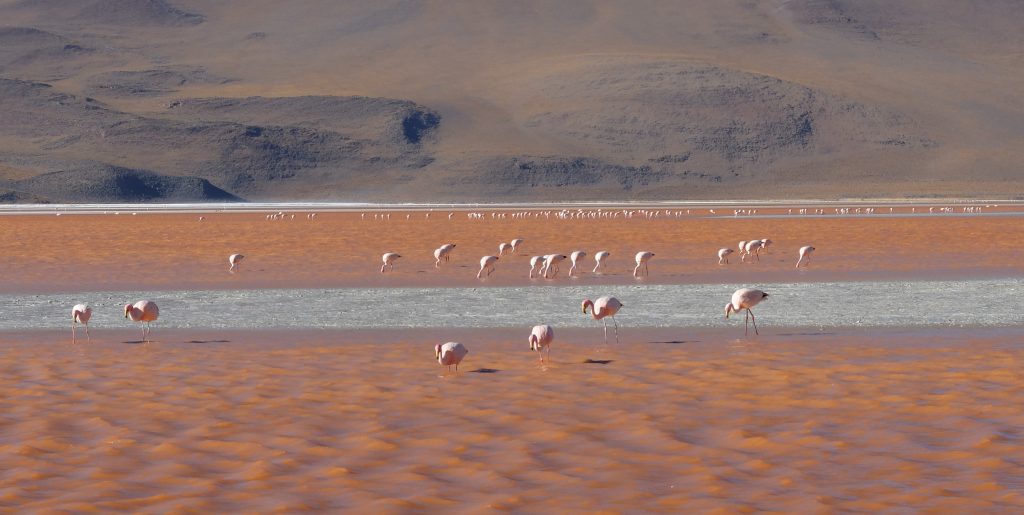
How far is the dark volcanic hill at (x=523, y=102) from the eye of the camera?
131 metres

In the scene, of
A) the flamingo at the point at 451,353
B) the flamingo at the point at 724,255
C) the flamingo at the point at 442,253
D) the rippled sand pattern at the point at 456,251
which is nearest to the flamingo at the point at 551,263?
the rippled sand pattern at the point at 456,251

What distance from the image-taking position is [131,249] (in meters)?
35.4

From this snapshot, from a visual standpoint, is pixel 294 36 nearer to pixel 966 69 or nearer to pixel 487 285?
pixel 966 69

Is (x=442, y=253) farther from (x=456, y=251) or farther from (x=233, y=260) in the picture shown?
(x=456, y=251)

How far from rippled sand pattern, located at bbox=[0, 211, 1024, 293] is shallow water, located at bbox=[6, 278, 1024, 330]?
2.09 metres

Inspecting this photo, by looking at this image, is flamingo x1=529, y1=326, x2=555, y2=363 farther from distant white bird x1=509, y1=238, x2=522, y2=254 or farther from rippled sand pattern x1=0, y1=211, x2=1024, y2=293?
distant white bird x1=509, y1=238, x2=522, y2=254

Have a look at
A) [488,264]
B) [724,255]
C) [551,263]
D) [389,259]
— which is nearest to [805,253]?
[724,255]

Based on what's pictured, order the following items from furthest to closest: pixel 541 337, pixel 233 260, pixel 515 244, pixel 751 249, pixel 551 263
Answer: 1. pixel 515 244
2. pixel 751 249
3. pixel 233 260
4. pixel 551 263
5. pixel 541 337

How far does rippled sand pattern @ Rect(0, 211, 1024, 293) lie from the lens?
84.8 ft

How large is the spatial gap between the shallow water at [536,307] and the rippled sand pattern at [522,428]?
2475mm

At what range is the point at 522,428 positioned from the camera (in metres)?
10.5

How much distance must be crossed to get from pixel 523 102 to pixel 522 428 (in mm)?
142674

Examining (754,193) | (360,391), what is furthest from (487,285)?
(754,193)

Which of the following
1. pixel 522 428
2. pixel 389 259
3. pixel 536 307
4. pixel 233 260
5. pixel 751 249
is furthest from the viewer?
pixel 751 249
